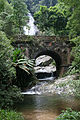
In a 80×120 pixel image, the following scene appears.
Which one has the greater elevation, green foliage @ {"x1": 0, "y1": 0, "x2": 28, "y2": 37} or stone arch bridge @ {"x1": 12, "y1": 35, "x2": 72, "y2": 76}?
green foliage @ {"x1": 0, "y1": 0, "x2": 28, "y2": 37}

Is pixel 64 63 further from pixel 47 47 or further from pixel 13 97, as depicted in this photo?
pixel 13 97

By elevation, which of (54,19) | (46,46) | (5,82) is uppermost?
(54,19)

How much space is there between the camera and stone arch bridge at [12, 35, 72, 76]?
54.0 ft

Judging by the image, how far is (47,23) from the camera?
2461 centimetres

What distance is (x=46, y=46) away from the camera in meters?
17.1

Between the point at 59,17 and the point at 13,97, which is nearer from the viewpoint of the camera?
the point at 13,97

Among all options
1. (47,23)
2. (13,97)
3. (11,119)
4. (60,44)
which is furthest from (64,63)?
(11,119)

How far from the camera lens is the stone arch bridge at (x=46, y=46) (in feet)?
54.0

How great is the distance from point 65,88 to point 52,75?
11760 millimetres

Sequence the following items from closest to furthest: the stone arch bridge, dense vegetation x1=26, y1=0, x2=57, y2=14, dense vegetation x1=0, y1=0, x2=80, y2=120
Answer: dense vegetation x1=0, y1=0, x2=80, y2=120, the stone arch bridge, dense vegetation x1=26, y1=0, x2=57, y2=14

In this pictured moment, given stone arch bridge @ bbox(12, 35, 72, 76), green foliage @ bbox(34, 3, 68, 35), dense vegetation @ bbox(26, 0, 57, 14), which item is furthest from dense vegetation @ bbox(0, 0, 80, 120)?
dense vegetation @ bbox(26, 0, 57, 14)

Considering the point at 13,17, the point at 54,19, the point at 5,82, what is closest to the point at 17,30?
the point at 13,17

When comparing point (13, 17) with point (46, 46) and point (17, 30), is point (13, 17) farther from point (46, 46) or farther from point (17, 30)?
point (46, 46)

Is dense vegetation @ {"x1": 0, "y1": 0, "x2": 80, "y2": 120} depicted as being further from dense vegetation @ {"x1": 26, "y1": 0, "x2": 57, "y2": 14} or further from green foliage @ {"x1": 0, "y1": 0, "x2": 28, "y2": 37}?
dense vegetation @ {"x1": 26, "y1": 0, "x2": 57, "y2": 14}
